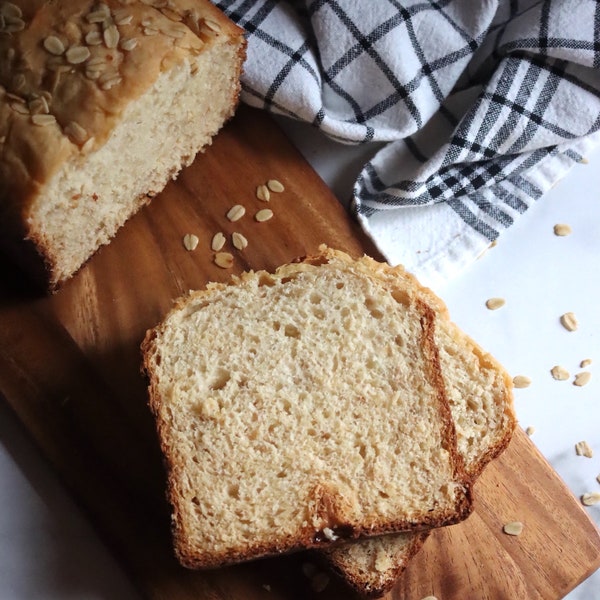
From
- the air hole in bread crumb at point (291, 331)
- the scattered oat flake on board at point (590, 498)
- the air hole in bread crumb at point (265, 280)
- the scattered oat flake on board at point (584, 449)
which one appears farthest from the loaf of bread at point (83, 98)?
the scattered oat flake on board at point (590, 498)

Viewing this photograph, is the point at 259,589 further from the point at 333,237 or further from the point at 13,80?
the point at 13,80

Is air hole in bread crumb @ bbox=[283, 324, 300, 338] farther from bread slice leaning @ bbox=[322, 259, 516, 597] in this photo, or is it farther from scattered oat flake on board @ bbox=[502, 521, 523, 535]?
scattered oat flake on board @ bbox=[502, 521, 523, 535]

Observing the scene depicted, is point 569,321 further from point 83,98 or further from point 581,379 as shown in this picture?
point 83,98

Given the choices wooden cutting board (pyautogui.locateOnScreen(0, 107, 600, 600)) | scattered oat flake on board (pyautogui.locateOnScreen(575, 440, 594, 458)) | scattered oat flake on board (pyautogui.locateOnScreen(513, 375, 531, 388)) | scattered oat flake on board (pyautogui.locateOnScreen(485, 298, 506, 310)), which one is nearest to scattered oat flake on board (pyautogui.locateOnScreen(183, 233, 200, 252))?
wooden cutting board (pyautogui.locateOnScreen(0, 107, 600, 600))

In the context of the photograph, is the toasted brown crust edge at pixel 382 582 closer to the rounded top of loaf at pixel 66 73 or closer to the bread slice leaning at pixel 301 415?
the bread slice leaning at pixel 301 415

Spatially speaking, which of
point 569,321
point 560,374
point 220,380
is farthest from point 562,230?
point 220,380

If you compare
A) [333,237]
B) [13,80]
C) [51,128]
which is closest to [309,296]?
[333,237]
